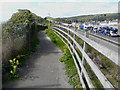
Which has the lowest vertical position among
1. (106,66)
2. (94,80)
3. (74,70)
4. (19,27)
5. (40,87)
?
(40,87)

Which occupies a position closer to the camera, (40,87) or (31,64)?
(40,87)

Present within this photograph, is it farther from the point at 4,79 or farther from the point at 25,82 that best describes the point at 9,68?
the point at 25,82

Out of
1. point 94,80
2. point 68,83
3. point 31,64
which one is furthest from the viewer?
point 31,64

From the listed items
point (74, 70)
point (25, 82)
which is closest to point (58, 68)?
point (74, 70)

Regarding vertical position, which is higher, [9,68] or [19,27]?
[19,27]

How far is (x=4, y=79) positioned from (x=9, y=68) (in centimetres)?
64

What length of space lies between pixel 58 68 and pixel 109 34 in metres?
26.4

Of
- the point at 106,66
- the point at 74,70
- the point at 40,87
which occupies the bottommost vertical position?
the point at 40,87

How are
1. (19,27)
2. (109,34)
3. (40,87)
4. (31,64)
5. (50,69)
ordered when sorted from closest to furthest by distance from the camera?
(40,87) → (50,69) → (31,64) → (19,27) → (109,34)

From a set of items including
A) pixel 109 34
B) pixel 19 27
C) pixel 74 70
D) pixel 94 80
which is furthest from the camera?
pixel 109 34

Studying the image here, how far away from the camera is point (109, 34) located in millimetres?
28297

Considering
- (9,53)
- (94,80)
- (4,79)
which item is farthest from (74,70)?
(9,53)

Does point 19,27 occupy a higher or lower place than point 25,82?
higher

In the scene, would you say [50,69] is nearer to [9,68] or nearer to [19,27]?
[9,68]
